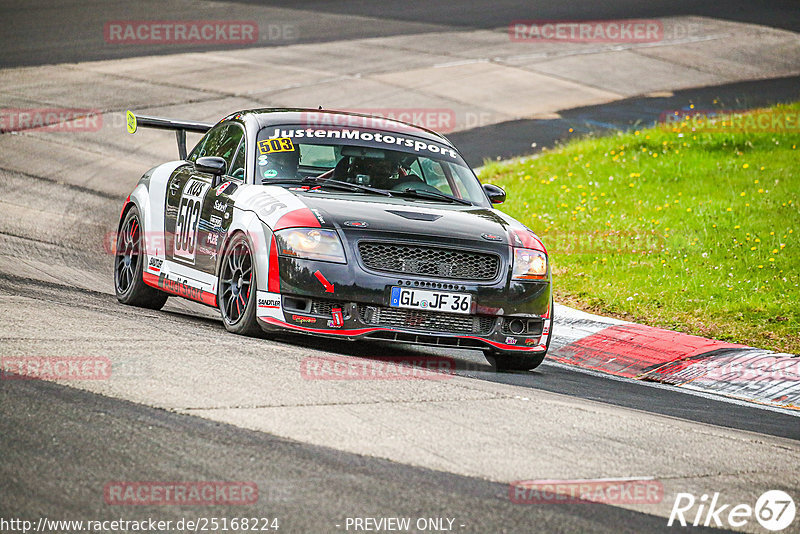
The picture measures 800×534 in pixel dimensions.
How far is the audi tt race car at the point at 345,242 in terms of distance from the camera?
7.76 m

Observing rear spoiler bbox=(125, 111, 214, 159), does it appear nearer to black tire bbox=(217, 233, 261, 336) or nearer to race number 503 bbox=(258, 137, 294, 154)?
race number 503 bbox=(258, 137, 294, 154)

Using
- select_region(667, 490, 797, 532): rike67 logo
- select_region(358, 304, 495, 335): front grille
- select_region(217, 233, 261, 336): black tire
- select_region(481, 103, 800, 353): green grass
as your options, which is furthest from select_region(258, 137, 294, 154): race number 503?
select_region(667, 490, 797, 532): rike67 logo

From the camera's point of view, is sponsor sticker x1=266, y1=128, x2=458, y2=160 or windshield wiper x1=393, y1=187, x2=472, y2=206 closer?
windshield wiper x1=393, y1=187, x2=472, y2=206

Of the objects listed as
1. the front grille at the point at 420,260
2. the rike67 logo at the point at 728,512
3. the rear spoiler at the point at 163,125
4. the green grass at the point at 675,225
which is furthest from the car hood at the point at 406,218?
the rike67 logo at the point at 728,512

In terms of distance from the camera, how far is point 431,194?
899cm

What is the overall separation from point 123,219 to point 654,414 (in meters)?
5.27

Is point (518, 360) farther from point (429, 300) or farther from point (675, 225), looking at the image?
point (675, 225)

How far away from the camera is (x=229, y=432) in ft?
17.7

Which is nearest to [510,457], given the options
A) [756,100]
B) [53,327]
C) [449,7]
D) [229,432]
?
[229,432]

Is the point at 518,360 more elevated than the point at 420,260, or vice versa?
the point at 420,260

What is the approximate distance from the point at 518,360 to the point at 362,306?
1.42 metres

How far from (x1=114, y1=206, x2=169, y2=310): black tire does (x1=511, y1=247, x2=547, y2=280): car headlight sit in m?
3.24

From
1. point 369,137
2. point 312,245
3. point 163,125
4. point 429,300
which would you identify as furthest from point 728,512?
point 163,125

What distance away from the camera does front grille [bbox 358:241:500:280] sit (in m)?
7.80
